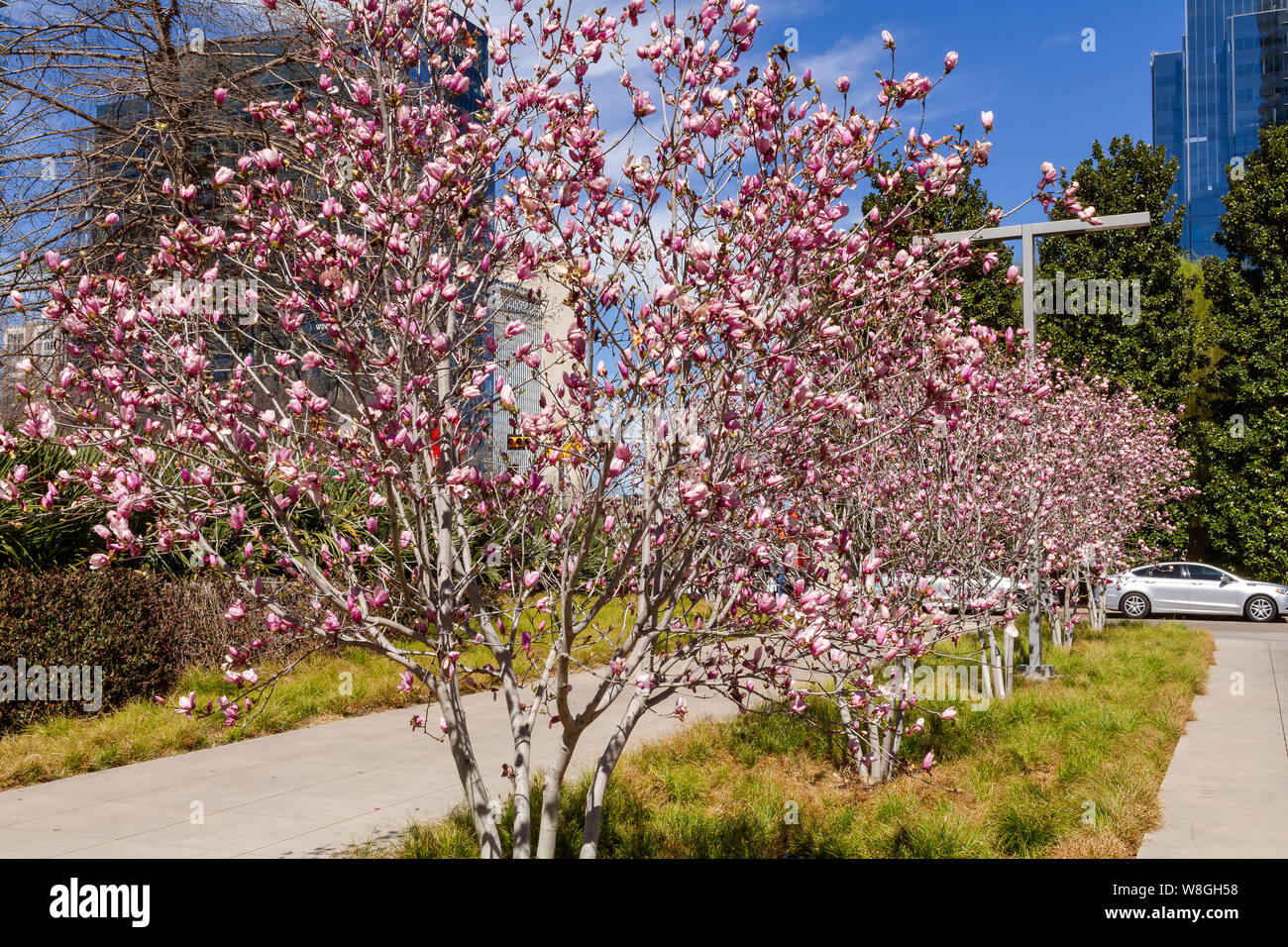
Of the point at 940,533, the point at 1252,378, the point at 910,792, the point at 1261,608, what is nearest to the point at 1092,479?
the point at 940,533

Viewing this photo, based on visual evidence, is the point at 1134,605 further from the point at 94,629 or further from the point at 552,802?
the point at 552,802

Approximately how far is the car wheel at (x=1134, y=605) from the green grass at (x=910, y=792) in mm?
14755

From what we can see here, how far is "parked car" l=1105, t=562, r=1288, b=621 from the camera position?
22125 mm

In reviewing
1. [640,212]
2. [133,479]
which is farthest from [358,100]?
[133,479]

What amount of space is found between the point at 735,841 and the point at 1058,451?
7.50 meters

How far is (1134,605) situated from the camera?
22875mm

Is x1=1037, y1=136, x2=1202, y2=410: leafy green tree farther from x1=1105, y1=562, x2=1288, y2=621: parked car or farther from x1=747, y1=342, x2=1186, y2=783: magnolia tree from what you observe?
x1=747, y1=342, x2=1186, y2=783: magnolia tree

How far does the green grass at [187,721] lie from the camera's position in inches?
273

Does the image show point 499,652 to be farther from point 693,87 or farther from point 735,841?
point 693,87

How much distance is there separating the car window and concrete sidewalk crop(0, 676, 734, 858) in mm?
19133

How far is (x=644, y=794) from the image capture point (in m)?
6.20

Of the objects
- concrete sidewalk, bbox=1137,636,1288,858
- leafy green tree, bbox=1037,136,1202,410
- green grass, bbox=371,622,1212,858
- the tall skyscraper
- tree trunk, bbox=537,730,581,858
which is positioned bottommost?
concrete sidewalk, bbox=1137,636,1288,858

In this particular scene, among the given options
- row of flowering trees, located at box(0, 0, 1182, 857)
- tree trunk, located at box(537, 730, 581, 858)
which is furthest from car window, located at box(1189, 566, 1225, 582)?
tree trunk, located at box(537, 730, 581, 858)

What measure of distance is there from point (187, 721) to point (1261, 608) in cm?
2313
